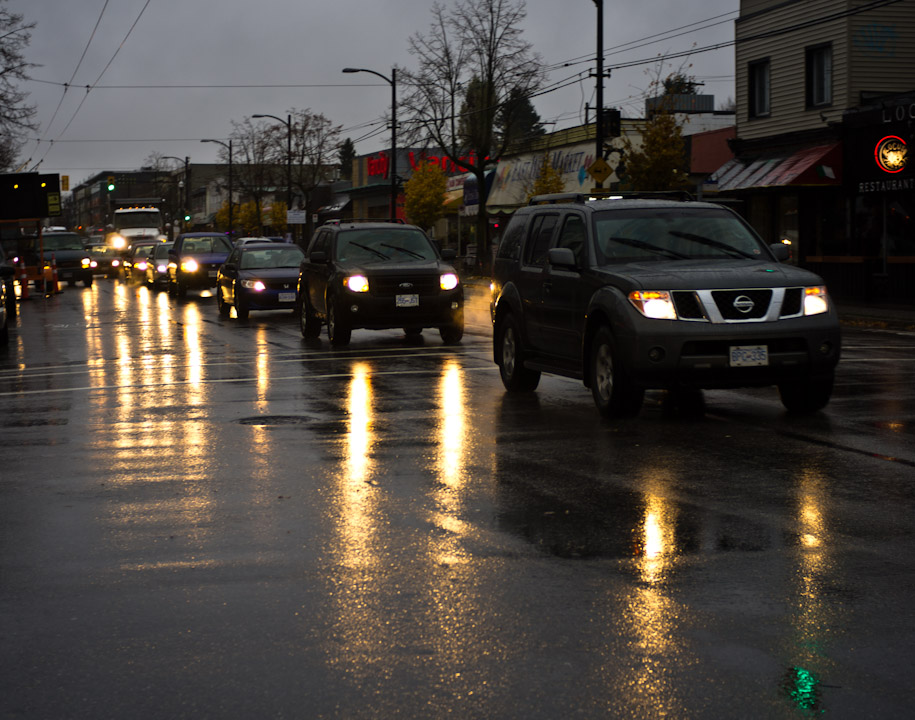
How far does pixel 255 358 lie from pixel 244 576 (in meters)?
12.4

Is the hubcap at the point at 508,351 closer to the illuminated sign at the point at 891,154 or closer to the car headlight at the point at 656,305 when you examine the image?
the car headlight at the point at 656,305

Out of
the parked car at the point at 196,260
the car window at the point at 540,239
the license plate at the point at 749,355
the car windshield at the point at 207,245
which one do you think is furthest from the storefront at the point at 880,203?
the license plate at the point at 749,355

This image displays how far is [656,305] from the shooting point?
35.3 feet

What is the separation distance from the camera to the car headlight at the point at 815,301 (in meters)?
11.0

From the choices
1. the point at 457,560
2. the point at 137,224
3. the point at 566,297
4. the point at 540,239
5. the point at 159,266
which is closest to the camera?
the point at 457,560

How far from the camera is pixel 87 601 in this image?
5.66 meters

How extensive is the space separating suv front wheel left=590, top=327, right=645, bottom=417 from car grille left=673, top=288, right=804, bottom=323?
0.68 metres

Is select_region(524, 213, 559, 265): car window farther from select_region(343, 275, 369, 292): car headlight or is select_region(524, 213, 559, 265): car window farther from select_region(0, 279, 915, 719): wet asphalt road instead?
select_region(343, 275, 369, 292): car headlight

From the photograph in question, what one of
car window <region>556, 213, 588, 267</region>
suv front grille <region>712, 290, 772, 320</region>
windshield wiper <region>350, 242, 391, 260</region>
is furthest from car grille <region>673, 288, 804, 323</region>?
windshield wiper <region>350, 242, 391, 260</region>

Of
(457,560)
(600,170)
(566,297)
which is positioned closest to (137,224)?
(600,170)

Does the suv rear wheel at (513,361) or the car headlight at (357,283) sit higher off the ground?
the car headlight at (357,283)

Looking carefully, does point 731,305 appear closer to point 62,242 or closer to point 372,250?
point 372,250

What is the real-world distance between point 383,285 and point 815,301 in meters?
9.48

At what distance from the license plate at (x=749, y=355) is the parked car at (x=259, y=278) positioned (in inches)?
714
